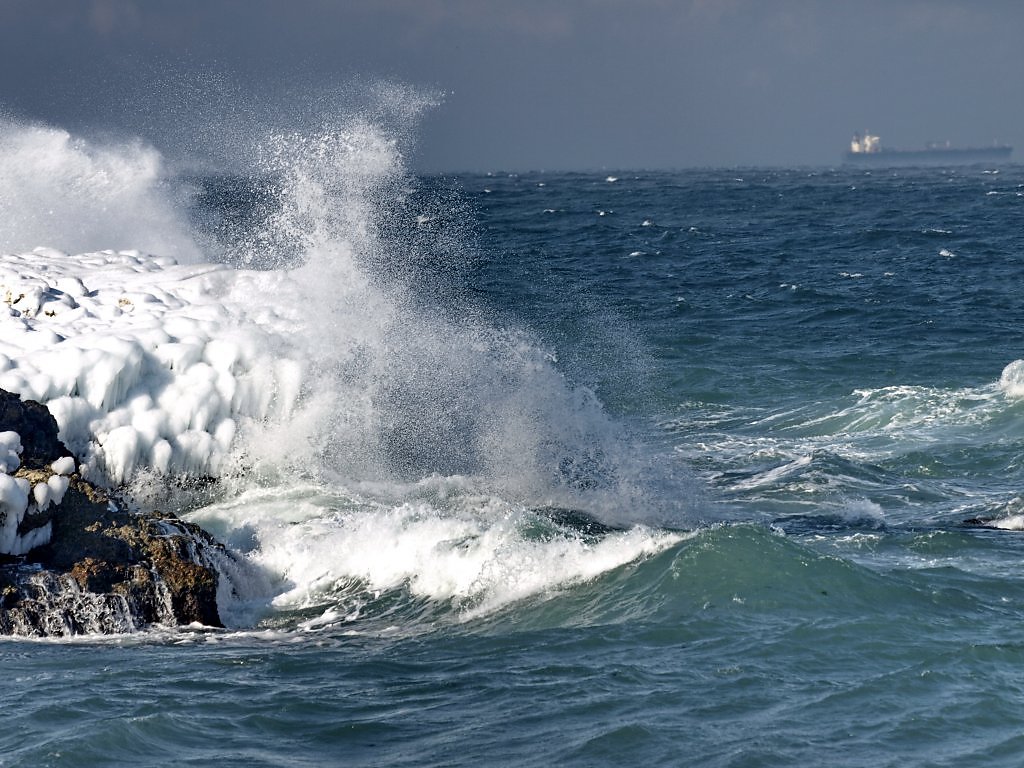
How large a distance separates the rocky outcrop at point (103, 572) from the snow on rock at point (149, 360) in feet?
3.79

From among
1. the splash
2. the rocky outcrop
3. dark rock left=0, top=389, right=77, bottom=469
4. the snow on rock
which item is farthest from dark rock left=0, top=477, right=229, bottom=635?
the splash

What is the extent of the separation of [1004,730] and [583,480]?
835 centimetres

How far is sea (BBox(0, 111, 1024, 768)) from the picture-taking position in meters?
8.70

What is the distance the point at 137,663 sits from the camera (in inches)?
395

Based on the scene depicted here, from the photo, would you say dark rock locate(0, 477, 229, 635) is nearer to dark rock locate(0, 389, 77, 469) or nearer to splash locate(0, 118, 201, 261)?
dark rock locate(0, 389, 77, 469)

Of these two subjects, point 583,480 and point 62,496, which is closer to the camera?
point 62,496

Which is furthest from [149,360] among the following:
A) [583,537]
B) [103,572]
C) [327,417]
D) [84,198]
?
[84,198]

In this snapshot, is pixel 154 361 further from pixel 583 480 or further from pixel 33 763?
pixel 33 763

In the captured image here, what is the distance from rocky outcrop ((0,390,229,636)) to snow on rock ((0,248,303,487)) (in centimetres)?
116

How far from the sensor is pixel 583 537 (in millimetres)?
13117

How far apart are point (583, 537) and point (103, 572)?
4400mm

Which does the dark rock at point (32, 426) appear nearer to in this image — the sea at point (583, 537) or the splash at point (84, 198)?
the sea at point (583, 537)

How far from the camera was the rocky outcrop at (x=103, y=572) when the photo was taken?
1095 centimetres

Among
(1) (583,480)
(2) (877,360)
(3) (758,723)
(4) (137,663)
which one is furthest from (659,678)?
(2) (877,360)
